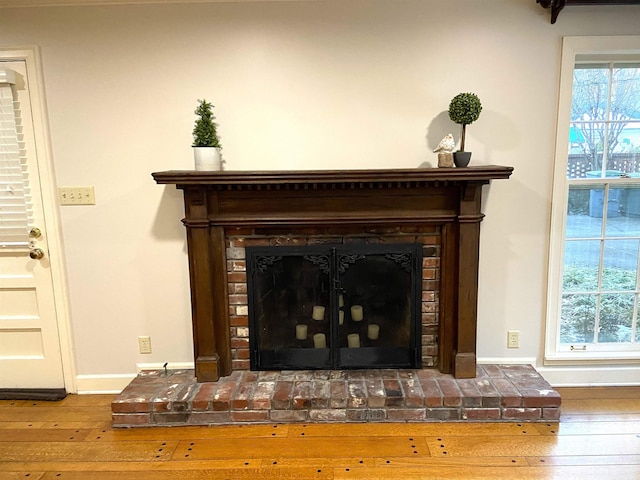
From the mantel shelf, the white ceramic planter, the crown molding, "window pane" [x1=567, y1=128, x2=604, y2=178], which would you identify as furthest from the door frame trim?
"window pane" [x1=567, y1=128, x2=604, y2=178]

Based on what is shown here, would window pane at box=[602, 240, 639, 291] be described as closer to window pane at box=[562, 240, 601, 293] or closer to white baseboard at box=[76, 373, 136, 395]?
window pane at box=[562, 240, 601, 293]

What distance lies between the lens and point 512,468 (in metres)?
1.88

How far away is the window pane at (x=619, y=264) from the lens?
Result: 2.51 meters

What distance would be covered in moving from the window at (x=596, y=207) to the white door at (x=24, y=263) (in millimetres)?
2918

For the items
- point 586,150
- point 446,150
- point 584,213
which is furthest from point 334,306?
point 586,150

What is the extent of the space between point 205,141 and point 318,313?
3.74 ft

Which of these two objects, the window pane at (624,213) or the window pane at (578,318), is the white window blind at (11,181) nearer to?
the window pane at (578,318)

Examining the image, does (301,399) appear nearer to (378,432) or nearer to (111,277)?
(378,432)

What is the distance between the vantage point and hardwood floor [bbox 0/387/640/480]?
1.89 metres

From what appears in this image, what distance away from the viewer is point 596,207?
97.3 inches

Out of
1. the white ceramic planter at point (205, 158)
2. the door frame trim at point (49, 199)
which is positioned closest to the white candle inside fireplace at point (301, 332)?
the white ceramic planter at point (205, 158)

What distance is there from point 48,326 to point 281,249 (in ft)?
4.88

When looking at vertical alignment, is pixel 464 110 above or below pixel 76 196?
above

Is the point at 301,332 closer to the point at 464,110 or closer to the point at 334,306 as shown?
the point at 334,306
